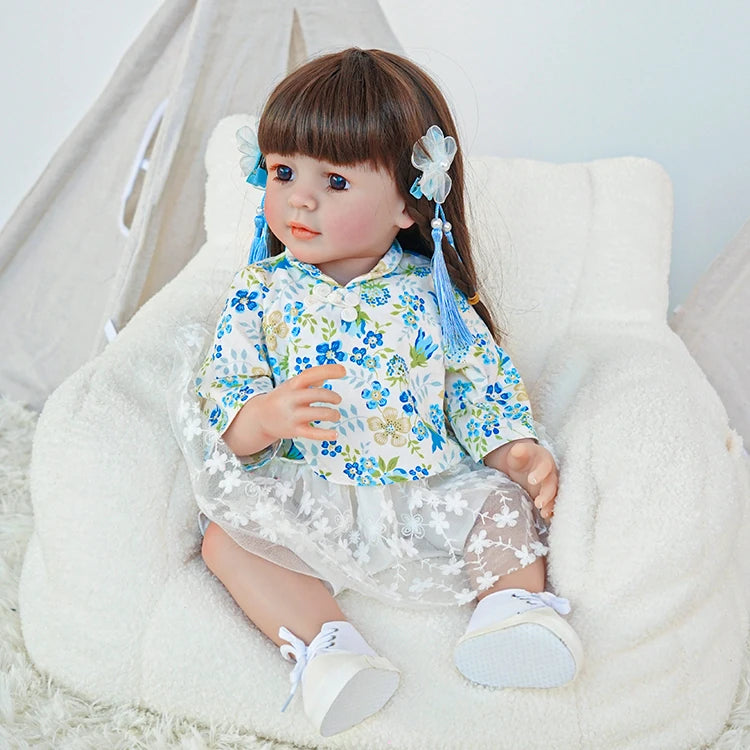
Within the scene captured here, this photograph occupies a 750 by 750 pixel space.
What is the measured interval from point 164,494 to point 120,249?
0.70m

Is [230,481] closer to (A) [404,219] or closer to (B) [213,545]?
A: (B) [213,545]

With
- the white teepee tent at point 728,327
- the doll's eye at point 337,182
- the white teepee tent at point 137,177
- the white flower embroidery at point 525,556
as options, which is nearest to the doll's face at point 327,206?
the doll's eye at point 337,182

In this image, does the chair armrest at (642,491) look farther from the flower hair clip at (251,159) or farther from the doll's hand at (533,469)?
the flower hair clip at (251,159)

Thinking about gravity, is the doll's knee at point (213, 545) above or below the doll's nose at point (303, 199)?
below

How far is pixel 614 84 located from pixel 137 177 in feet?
3.04

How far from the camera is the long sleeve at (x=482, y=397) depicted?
1.20 meters

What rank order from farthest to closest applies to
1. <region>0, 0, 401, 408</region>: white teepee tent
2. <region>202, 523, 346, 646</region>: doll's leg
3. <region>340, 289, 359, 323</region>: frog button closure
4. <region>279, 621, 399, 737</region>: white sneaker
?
<region>0, 0, 401, 408</region>: white teepee tent → <region>340, 289, 359, 323</region>: frog button closure → <region>202, 523, 346, 646</region>: doll's leg → <region>279, 621, 399, 737</region>: white sneaker

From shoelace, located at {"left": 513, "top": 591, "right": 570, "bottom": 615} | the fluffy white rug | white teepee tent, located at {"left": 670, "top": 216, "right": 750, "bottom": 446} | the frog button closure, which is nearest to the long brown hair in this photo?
the frog button closure

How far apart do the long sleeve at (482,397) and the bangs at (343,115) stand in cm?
25

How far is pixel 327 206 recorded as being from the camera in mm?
1110

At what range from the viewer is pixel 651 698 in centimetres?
→ 103

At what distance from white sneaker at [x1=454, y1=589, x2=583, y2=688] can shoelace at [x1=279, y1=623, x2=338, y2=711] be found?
5.3 inches

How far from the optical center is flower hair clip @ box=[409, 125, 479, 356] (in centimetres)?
111

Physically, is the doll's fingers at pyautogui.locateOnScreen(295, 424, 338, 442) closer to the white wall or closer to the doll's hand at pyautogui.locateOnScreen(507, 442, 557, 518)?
the doll's hand at pyautogui.locateOnScreen(507, 442, 557, 518)
